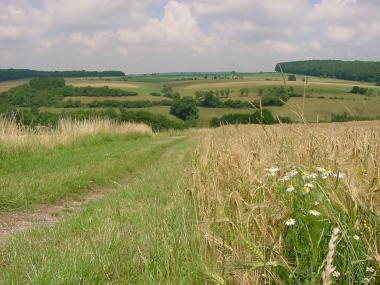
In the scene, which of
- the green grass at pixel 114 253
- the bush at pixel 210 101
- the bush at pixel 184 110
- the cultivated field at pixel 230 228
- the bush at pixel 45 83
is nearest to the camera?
the cultivated field at pixel 230 228

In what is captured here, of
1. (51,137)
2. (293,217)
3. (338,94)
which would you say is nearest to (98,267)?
(293,217)

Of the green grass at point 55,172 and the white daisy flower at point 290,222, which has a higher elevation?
the white daisy flower at point 290,222

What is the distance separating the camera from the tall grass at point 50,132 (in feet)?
45.7

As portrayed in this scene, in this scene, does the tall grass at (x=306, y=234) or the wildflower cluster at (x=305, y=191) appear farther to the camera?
the wildflower cluster at (x=305, y=191)

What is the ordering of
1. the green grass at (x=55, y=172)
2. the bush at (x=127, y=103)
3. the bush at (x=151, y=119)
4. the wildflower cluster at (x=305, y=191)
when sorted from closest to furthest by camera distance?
the wildflower cluster at (x=305, y=191), the green grass at (x=55, y=172), the bush at (x=151, y=119), the bush at (x=127, y=103)

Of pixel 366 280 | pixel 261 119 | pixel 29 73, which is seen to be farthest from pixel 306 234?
pixel 29 73

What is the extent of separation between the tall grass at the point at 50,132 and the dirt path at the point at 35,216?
6.41 meters

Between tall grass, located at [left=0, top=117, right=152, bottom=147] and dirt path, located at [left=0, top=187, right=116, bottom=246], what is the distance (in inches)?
252

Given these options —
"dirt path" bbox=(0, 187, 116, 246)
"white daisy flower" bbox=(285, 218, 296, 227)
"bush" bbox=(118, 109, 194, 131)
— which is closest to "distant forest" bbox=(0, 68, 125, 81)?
"bush" bbox=(118, 109, 194, 131)

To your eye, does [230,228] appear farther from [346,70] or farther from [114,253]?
[346,70]

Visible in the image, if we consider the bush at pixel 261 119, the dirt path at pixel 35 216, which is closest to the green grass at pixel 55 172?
the dirt path at pixel 35 216

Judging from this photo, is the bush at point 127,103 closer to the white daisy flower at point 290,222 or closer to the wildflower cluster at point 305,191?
the wildflower cluster at point 305,191

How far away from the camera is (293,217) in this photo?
9.18 ft

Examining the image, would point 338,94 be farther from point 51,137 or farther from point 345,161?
point 345,161
